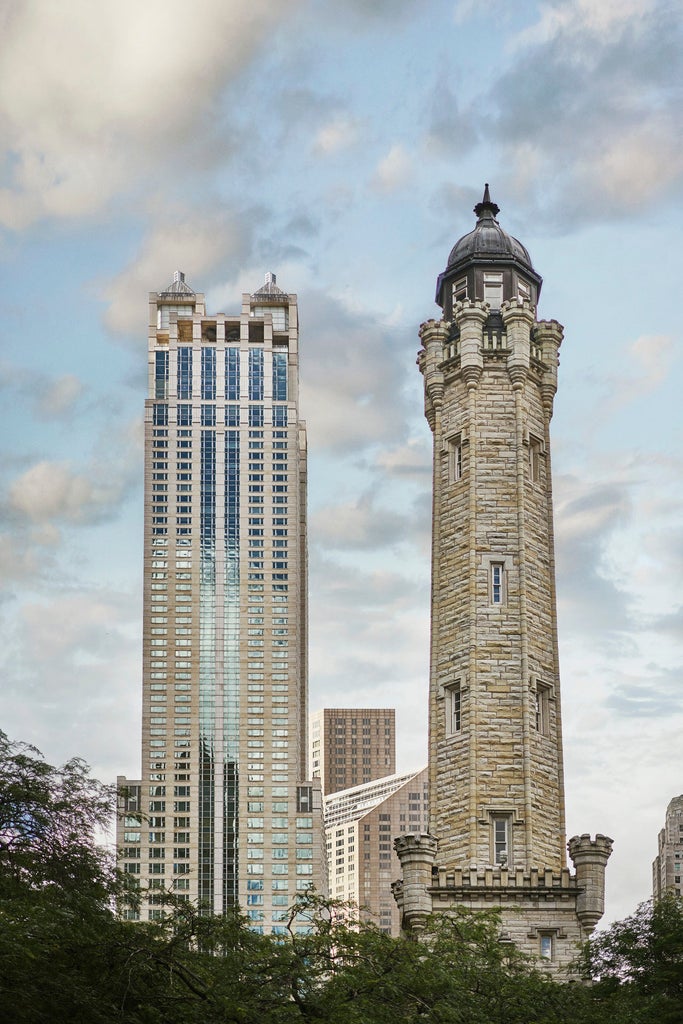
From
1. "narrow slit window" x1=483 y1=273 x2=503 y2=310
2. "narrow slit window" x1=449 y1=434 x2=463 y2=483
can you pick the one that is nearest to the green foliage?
"narrow slit window" x1=449 y1=434 x2=463 y2=483

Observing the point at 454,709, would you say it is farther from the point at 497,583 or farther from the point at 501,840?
the point at 501,840

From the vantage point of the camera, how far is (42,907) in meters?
35.1

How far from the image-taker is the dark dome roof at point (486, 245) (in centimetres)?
6612

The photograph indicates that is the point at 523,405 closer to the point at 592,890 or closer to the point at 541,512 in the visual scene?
the point at 541,512

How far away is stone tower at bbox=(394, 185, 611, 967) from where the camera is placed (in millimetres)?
54250

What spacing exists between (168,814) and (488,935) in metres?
157

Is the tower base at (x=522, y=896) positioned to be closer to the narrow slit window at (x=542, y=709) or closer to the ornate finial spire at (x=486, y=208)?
the narrow slit window at (x=542, y=709)

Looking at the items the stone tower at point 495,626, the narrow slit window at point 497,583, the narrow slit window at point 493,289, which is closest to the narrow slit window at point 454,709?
the stone tower at point 495,626

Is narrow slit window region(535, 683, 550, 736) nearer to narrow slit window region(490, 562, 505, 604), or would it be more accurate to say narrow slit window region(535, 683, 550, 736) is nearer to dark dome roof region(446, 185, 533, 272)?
narrow slit window region(490, 562, 505, 604)

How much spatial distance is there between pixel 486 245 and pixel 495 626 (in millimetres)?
16053

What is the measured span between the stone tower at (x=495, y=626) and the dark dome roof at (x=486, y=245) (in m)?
0.08

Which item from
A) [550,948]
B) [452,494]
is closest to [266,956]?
[550,948]

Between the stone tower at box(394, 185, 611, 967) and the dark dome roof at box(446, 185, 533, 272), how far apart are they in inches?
3.1

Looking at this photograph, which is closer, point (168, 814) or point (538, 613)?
point (538, 613)
